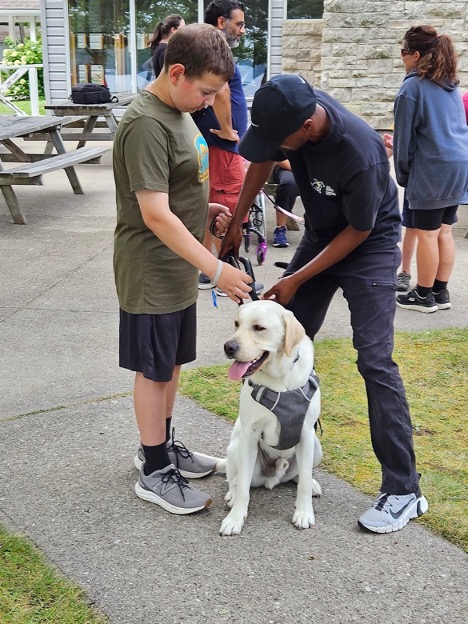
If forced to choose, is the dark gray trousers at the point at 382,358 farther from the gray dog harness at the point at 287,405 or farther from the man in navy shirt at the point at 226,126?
the man in navy shirt at the point at 226,126

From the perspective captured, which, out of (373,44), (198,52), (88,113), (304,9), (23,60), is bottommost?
(88,113)

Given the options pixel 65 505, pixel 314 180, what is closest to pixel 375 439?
pixel 314 180

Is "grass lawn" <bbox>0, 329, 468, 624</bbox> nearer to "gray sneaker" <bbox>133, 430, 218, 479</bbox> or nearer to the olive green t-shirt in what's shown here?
"gray sneaker" <bbox>133, 430, 218, 479</bbox>

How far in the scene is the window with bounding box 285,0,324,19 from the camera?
15.5 meters

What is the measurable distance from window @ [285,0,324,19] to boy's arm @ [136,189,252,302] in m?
13.8

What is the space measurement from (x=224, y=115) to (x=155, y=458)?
3.46 meters

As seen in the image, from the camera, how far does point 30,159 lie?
11453mm

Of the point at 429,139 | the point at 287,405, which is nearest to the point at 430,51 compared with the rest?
the point at 429,139

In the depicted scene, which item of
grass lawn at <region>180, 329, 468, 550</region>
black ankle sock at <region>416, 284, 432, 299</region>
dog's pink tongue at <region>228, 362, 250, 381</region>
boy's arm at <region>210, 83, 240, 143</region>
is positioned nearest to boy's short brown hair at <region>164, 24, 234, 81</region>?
dog's pink tongue at <region>228, 362, 250, 381</region>

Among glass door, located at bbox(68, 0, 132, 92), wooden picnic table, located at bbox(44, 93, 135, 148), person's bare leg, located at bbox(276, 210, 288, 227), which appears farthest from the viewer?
glass door, located at bbox(68, 0, 132, 92)

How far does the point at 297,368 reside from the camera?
3195mm

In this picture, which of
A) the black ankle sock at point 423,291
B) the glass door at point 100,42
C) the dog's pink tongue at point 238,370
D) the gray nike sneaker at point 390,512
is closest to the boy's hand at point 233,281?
the dog's pink tongue at point 238,370

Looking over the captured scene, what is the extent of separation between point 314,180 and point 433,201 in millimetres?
2951

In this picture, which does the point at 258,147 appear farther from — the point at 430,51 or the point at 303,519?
the point at 430,51
